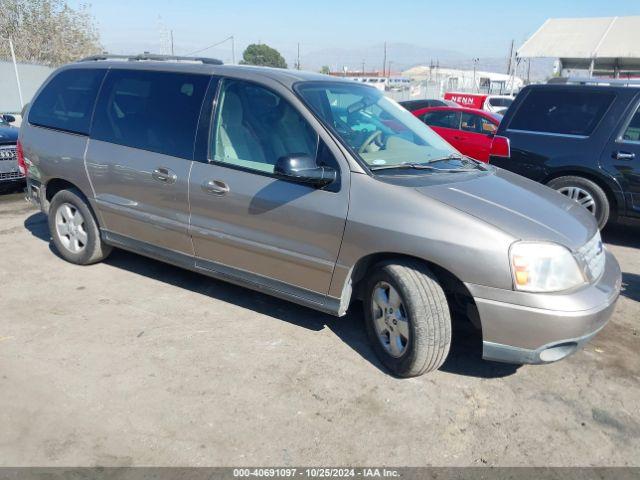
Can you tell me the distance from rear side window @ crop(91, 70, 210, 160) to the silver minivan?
0.01 metres

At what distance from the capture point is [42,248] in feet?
18.4

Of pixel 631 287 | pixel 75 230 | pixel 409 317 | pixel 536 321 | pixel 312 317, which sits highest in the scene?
pixel 536 321

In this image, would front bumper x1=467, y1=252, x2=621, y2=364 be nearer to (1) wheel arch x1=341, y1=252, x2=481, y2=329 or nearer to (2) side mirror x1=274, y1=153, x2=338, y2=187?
(1) wheel arch x1=341, y1=252, x2=481, y2=329

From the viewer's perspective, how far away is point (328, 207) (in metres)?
3.38

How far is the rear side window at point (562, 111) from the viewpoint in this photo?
6137 mm

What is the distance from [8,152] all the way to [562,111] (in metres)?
7.39

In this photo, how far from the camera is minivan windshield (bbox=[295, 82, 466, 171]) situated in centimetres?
358

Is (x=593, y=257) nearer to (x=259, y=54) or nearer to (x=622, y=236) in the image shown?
(x=622, y=236)

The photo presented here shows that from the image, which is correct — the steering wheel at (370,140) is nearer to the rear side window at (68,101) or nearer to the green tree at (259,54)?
the rear side window at (68,101)

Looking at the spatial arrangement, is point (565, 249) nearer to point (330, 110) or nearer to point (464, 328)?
point (464, 328)

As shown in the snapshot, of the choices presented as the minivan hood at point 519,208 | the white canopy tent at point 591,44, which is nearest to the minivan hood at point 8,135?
the minivan hood at point 519,208

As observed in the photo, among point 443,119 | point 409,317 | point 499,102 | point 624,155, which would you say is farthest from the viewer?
point 499,102

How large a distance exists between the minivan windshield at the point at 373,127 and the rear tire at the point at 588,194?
2702mm

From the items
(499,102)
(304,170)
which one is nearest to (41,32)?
(499,102)
